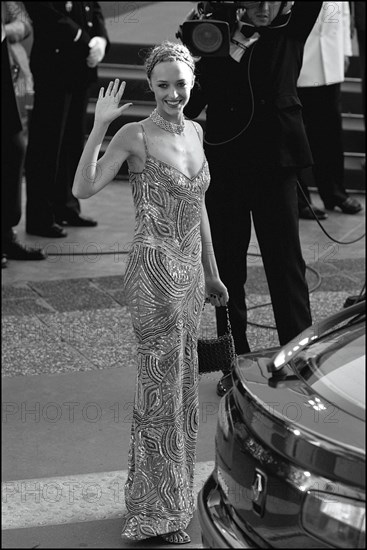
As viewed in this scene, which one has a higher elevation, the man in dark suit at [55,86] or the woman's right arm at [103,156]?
the woman's right arm at [103,156]

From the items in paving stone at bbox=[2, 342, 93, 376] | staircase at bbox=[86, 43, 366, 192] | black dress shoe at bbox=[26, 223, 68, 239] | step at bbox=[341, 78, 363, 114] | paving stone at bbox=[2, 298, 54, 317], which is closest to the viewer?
paving stone at bbox=[2, 342, 93, 376]

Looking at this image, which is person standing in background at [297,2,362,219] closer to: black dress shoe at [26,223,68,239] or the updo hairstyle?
black dress shoe at [26,223,68,239]

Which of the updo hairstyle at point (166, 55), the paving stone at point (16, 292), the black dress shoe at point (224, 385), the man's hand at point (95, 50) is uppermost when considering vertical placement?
the updo hairstyle at point (166, 55)

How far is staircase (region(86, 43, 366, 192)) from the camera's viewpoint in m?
9.94

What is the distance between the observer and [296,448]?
2809 mm

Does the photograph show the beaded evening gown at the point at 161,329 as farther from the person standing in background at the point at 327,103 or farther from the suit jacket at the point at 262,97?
the person standing in background at the point at 327,103

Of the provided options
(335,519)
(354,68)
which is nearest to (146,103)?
(354,68)

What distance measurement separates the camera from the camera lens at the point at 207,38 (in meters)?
5.10

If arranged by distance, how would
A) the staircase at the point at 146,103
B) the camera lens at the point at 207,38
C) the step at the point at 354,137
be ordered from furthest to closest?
the step at the point at 354,137, the staircase at the point at 146,103, the camera lens at the point at 207,38

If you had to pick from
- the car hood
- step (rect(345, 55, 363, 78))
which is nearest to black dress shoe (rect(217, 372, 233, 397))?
the car hood

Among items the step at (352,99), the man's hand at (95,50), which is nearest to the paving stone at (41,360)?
the man's hand at (95,50)

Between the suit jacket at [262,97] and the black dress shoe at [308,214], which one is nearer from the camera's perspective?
the suit jacket at [262,97]

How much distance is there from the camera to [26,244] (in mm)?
8203

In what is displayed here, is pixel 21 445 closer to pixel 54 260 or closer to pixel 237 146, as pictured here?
pixel 237 146
